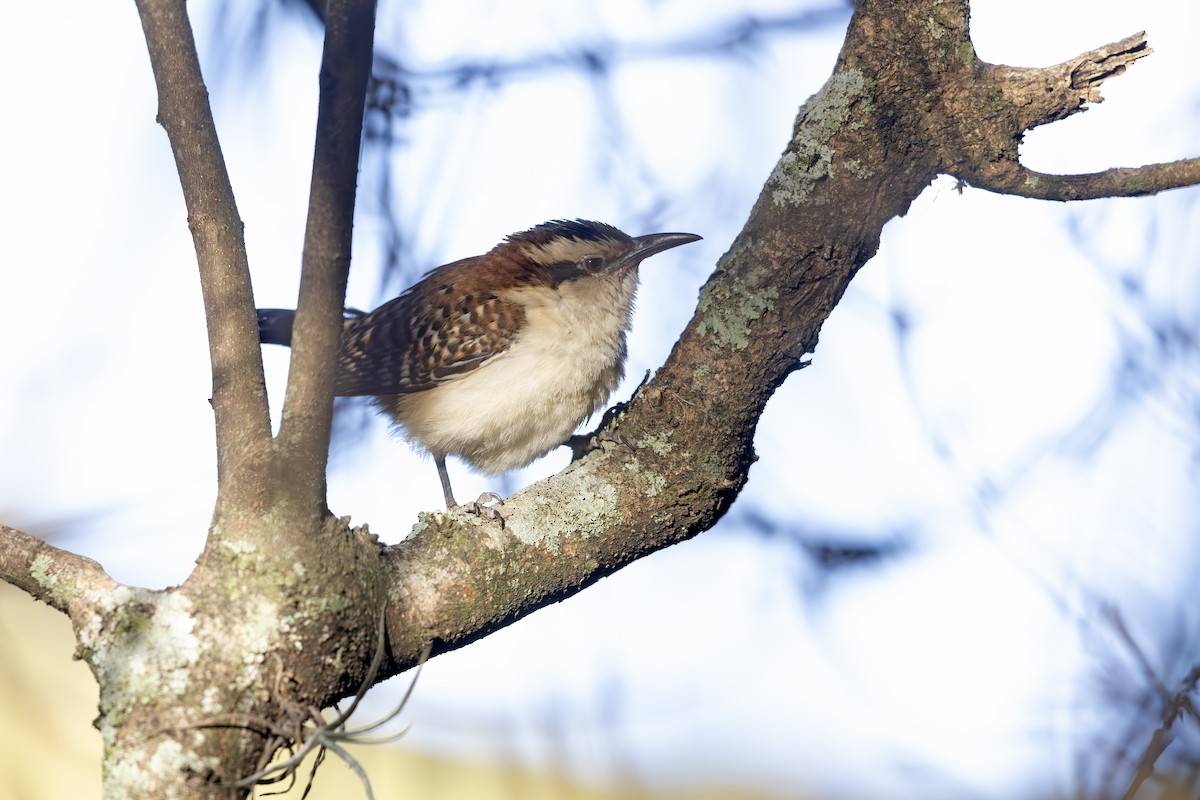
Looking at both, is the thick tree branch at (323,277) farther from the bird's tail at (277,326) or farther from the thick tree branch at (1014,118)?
the bird's tail at (277,326)

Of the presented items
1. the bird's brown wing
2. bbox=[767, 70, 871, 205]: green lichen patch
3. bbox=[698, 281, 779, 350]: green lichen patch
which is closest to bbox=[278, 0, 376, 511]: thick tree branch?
bbox=[698, 281, 779, 350]: green lichen patch

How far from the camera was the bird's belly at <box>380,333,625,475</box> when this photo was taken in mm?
4059

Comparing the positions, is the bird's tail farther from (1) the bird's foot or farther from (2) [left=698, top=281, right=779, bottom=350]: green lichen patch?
(2) [left=698, top=281, right=779, bottom=350]: green lichen patch

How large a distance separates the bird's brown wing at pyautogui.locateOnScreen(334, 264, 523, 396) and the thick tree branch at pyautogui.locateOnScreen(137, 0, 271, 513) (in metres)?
1.78

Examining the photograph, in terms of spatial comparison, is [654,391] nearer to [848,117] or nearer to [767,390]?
[767,390]

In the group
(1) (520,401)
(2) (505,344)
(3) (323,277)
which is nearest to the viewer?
(3) (323,277)

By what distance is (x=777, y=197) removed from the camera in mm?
2756

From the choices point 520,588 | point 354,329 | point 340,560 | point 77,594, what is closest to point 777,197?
point 520,588

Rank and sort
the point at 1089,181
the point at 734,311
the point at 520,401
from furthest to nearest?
1. the point at 520,401
2. the point at 734,311
3. the point at 1089,181

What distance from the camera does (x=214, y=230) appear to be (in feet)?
8.18

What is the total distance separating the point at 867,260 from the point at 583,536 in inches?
41.4

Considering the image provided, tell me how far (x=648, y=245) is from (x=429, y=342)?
1054 mm

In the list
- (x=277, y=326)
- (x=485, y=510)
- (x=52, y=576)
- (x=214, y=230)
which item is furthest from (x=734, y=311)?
(x=277, y=326)

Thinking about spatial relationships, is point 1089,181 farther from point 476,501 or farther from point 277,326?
point 277,326
